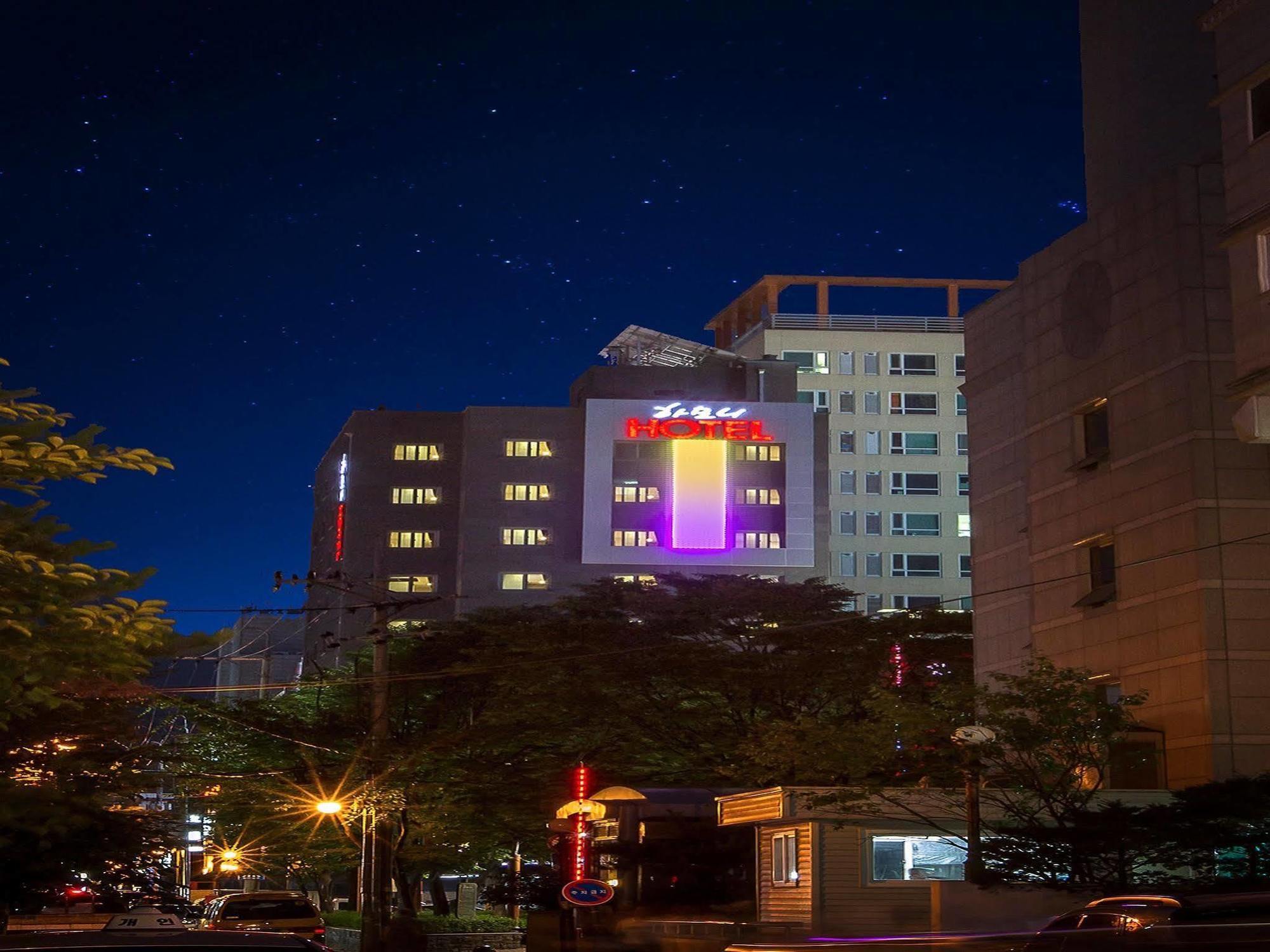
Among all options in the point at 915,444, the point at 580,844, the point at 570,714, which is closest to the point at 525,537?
the point at 915,444

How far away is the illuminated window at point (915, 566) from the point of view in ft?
431

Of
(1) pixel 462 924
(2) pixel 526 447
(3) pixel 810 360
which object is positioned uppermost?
(3) pixel 810 360

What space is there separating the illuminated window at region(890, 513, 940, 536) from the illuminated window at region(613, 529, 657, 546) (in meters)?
24.4

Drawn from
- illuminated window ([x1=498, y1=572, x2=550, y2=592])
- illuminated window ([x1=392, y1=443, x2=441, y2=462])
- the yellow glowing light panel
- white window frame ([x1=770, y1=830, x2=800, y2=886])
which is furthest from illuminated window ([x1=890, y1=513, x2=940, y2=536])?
white window frame ([x1=770, y1=830, x2=800, y2=886])

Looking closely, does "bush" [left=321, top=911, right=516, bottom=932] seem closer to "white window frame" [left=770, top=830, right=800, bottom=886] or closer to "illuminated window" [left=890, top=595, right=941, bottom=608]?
"white window frame" [left=770, top=830, right=800, bottom=886]

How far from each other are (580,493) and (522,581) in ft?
25.4

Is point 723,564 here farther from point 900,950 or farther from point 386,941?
point 900,950

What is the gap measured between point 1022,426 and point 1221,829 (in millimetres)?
18597

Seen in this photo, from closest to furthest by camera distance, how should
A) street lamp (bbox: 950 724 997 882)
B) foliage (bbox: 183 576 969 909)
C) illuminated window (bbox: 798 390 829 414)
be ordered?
1. street lamp (bbox: 950 724 997 882)
2. foliage (bbox: 183 576 969 909)
3. illuminated window (bbox: 798 390 829 414)

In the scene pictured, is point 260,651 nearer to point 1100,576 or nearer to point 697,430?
point 697,430

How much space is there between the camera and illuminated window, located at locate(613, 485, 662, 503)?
118062mm

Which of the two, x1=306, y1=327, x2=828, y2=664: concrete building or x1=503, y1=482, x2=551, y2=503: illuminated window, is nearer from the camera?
x1=306, y1=327, x2=828, y2=664: concrete building

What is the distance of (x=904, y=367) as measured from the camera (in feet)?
447

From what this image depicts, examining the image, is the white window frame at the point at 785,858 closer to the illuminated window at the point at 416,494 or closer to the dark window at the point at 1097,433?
the dark window at the point at 1097,433
